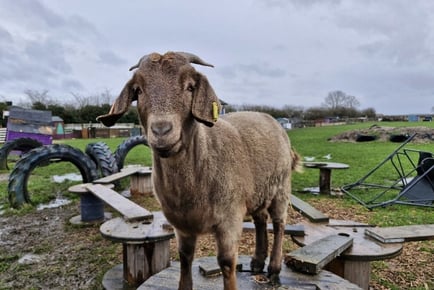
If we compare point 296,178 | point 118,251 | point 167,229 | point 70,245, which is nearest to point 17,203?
point 70,245

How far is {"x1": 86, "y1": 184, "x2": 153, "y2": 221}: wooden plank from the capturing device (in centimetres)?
415

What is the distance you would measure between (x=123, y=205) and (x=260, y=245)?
2251 mm

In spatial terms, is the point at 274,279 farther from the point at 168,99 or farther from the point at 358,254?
the point at 168,99

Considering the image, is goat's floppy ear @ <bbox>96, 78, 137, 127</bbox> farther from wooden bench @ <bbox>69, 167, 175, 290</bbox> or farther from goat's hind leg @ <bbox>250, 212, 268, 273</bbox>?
wooden bench @ <bbox>69, 167, 175, 290</bbox>

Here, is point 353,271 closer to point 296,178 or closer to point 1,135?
point 296,178

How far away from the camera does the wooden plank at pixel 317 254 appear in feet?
9.69

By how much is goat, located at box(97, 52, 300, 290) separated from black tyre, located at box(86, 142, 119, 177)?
6.66m

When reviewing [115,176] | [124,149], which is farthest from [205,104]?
[124,149]

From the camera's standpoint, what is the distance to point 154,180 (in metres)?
2.33

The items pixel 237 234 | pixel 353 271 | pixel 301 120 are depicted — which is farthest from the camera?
pixel 301 120

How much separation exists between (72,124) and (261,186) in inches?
1595

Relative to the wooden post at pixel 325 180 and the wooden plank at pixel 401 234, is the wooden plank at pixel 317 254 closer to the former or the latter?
the wooden plank at pixel 401 234

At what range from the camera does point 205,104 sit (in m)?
1.91

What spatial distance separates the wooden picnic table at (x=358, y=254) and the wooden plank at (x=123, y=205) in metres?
1.86
